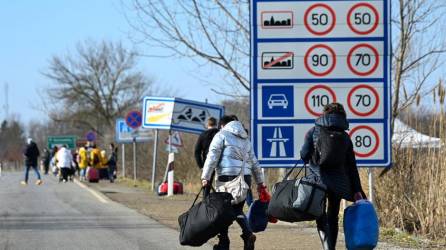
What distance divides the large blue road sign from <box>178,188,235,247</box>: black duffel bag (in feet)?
15.4

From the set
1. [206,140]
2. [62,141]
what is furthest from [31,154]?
[62,141]

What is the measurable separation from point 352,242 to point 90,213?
9.43m

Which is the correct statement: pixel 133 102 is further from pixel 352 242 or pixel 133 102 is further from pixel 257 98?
pixel 352 242

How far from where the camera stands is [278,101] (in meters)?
14.2

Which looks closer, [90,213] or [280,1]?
[280,1]

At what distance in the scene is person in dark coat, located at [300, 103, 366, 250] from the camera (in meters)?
9.11

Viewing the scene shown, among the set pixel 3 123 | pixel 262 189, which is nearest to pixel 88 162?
pixel 262 189

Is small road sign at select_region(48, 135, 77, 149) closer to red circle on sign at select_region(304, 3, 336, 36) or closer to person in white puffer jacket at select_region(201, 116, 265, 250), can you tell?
red circle on sign at select_region(304, 3, 336, 36)

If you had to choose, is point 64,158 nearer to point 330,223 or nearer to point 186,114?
point 186,114

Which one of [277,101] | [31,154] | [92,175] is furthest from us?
[92,175]

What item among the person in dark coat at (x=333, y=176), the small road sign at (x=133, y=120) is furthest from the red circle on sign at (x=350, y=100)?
the small road sign at (x=133, y=120)

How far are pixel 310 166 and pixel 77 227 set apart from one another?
621cm

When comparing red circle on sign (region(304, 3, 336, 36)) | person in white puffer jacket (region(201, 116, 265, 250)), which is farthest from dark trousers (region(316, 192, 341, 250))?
red circle on sign (region(304, 3, 336, 36))

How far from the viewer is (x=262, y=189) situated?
10211 millimetres
